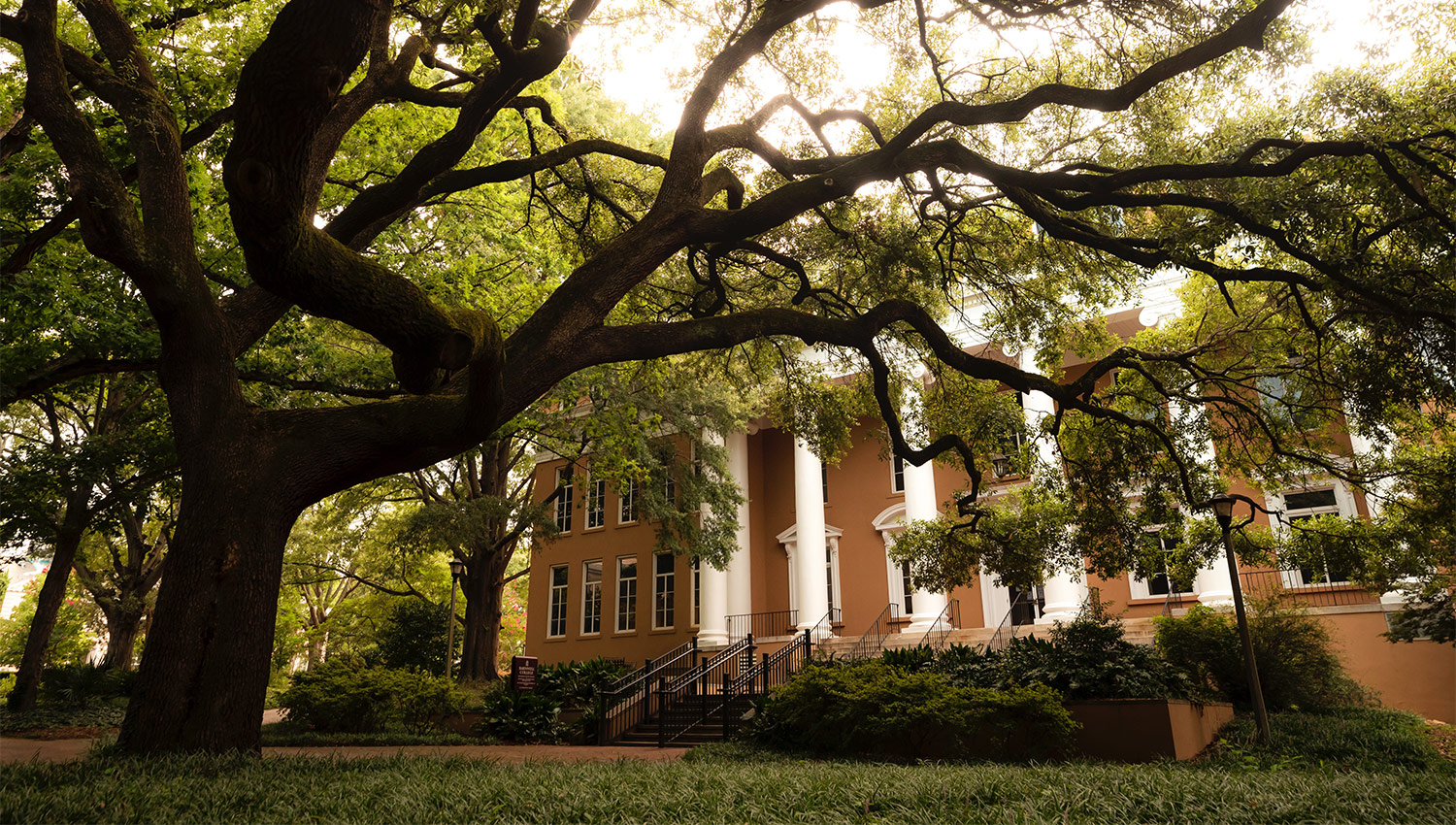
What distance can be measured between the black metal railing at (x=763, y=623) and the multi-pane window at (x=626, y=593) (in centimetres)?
440

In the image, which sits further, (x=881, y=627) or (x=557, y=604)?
(x=557, y=604)

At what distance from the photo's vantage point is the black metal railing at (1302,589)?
1725 cm

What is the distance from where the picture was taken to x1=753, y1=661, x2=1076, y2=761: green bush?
360 inches

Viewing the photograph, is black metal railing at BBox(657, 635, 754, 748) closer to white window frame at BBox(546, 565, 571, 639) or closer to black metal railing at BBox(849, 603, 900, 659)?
black metal railing at BBox(849, 603, 900, 659)

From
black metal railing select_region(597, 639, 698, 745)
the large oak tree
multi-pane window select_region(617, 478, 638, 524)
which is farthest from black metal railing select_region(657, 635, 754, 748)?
multi-pane window select_region(617, 478, 638, 524)

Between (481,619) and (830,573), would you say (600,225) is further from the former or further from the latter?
(830,573)

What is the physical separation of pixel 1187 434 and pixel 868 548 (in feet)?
39.8

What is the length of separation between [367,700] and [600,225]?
29.1 ft

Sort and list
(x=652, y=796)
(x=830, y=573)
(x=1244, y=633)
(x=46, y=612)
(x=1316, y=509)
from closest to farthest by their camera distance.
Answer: (x=652, y=796) → (x=1244, y=633) → (x=46, y=612) → (x=1316, y=509) → (x=830, y=573)

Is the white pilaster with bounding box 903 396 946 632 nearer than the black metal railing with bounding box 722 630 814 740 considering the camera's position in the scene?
No

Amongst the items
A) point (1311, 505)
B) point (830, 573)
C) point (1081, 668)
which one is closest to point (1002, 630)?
point (830, 573)

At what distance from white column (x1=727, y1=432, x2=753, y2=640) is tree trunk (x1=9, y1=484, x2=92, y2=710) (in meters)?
14.5

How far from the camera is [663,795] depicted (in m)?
4.92

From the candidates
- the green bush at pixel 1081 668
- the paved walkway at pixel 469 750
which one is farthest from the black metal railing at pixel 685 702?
A: the green bush at pixel 1081 668
